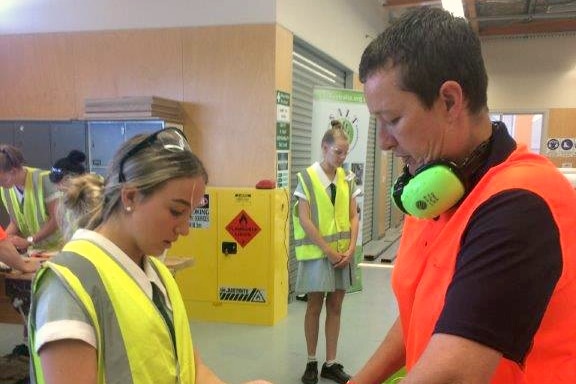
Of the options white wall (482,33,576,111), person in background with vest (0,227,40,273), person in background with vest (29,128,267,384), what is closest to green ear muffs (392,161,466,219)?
person in background with vest (29,128,267,384)

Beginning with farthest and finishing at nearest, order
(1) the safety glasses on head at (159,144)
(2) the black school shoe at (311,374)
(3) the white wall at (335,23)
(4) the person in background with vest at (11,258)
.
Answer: (3) the white wall at (335,23), (2) the black school shoe at (311,374), (4) the person in background with vest at (11,258), (1) the safety glasses on head at (159,144)

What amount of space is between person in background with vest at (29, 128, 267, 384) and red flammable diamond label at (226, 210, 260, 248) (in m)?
2.92

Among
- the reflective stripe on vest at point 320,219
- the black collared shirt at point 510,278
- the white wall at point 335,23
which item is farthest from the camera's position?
the white wall at point 335,23

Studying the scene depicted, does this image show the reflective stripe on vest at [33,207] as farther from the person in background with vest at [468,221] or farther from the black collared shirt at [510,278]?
the black collared shirt at [510,278]

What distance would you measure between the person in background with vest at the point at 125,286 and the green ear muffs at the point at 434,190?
0.68m

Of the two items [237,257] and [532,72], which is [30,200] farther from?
[532,72]

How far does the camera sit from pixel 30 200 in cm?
398

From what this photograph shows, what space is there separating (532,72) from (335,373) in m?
9.43

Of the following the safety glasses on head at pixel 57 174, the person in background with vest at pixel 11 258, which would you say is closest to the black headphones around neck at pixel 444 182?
the person in background with vest at pixel 11 258

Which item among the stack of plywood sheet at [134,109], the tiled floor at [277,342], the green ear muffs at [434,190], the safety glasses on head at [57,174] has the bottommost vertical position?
the tiled floor at [277,342]

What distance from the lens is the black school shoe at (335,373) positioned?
351 centimetres

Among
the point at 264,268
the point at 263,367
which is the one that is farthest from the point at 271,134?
the point at 263,367

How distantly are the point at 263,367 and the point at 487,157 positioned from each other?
3.14m

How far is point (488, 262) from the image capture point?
760 millimetres
